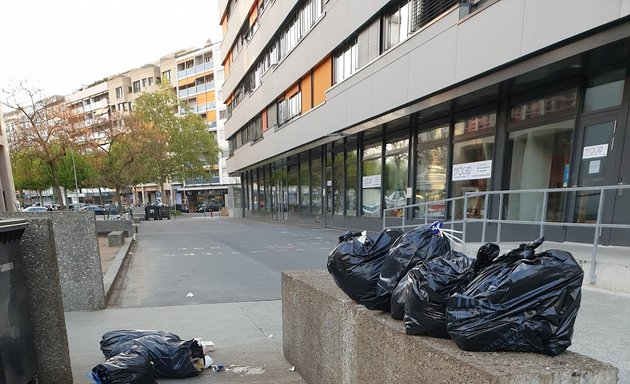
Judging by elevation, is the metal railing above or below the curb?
above

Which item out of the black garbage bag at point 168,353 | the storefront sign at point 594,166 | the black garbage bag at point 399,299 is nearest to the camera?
the black garbage bag at point 399,299

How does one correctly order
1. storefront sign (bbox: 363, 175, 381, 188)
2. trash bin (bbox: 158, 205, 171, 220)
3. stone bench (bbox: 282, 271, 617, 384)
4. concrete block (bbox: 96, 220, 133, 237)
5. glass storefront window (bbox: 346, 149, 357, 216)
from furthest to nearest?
trash bin (bbox: 158, 205, 171, 220)
concrete block (bbox: 96, 220, 133, 237)
glass storefront window (bbox: 346, 149, 357, 216)
storefront sign (bbox: 363, 175, 381, 188)
stone bench (bbox: 282, 271, 617, 384)

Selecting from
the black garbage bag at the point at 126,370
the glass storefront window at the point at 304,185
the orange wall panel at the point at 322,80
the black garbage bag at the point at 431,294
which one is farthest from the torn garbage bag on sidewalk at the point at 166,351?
the glass storefront window at the point at 304,185

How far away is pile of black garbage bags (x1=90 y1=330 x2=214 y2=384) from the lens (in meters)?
2.72

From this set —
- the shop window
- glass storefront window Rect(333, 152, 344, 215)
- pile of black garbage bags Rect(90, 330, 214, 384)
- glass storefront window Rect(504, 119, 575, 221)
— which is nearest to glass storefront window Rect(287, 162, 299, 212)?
glass storefront window Rect(333, 152, 344, 215)

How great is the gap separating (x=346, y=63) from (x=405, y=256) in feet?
43.0

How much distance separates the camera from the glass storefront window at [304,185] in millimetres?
Result: 19969

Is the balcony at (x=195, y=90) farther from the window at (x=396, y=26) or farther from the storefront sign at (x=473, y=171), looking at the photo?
the storefront sign at (x=473, y=171)

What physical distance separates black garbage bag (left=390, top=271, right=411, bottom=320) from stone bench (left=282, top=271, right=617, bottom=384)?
51 mm

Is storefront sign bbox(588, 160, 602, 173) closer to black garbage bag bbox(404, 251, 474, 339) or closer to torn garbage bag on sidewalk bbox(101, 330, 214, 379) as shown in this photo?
black garbage bag bbox(404, 251, 474, 339)

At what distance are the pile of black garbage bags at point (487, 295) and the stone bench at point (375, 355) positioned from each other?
74mm

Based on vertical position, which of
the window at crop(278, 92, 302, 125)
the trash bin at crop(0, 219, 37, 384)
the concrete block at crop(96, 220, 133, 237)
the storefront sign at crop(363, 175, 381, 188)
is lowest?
the concrete block at crop(96, 220, 133, 237)

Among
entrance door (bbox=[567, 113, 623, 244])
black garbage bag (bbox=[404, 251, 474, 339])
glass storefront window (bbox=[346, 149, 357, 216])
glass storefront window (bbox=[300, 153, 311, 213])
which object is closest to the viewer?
black garbage bag (bbox=[404, 251, 474, 339])

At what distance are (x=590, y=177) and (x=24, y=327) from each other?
8.47 meters
